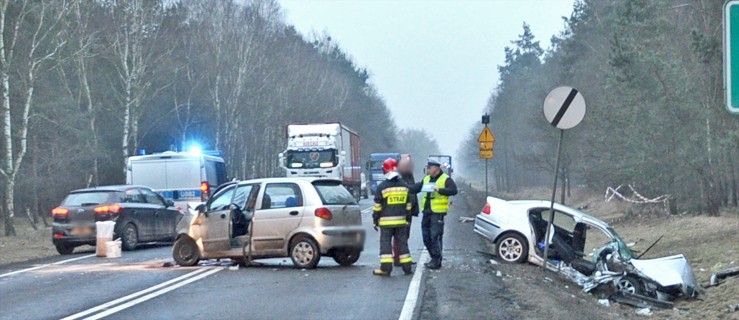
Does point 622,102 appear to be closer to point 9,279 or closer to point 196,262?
point 196,262

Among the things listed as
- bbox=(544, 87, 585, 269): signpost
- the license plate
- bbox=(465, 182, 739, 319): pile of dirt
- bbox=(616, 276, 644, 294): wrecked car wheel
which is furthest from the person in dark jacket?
the license plate

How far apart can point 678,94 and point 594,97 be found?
55.0 feet

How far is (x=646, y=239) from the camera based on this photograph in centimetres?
2694

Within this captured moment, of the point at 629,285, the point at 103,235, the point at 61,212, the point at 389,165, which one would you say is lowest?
the point at 629,285

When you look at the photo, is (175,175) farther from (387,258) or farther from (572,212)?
(387,258)

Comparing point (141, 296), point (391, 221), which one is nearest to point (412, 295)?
point (391, 221)

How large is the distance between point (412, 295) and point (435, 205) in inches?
128

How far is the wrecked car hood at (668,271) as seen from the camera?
1595cm

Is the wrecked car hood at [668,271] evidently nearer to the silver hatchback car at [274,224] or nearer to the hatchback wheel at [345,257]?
the hatchback wheel at [345,257]

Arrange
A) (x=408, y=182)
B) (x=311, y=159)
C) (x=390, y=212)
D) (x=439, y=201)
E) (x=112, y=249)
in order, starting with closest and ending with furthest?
(x=390, y=212) < (x=408, y=182) < (x=439, y=201) < (x=112, y=249) < (x=311, y=159)

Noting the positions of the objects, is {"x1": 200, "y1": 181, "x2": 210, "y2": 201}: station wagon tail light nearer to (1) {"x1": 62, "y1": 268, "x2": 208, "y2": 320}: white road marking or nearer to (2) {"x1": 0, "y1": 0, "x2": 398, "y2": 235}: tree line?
(2) {"x1": 0, "y1": 0, "x2": 398, "y2": 235}: tree line

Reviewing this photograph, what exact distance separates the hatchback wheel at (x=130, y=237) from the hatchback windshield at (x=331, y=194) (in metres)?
7.57

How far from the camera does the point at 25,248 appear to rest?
82.6 ft

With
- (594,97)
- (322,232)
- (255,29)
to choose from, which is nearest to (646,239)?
(322,232)
